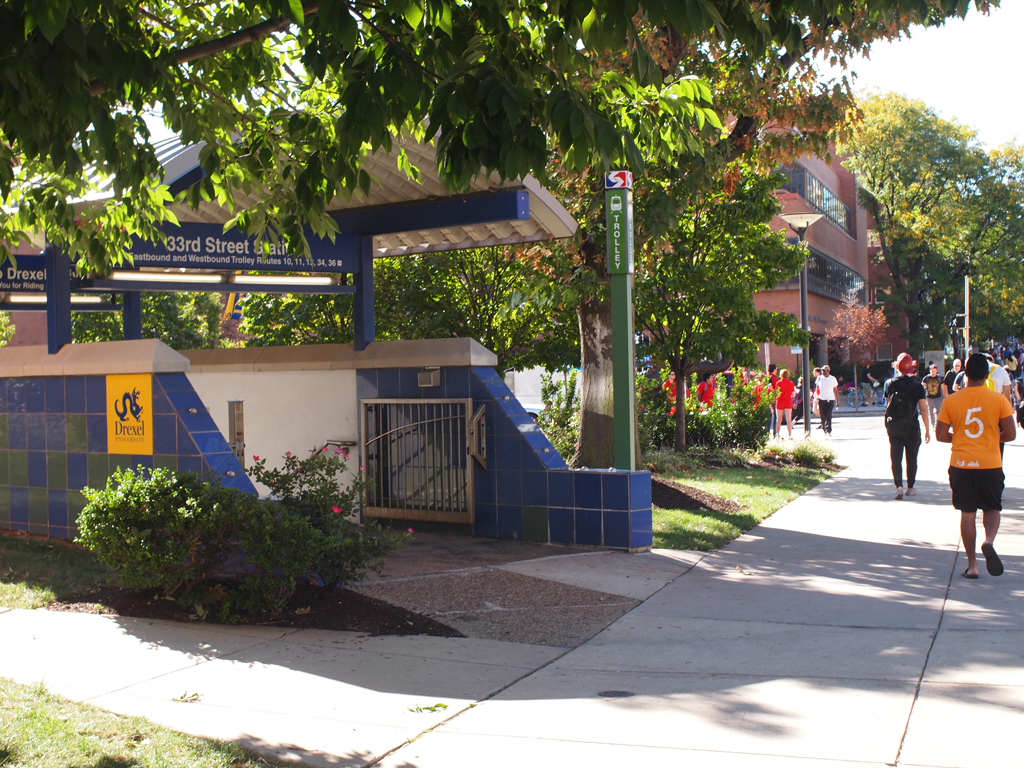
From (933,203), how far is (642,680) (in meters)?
50.7

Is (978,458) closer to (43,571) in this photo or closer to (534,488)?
(534,488)

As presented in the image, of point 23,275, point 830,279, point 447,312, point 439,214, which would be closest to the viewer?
point 439,214

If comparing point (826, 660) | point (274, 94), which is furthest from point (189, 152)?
point (826, 660)

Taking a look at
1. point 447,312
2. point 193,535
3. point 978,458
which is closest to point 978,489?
point 978,458

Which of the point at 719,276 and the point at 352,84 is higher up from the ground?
the point at 719,276

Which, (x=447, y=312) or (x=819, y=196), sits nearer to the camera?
(x=447, y=312)

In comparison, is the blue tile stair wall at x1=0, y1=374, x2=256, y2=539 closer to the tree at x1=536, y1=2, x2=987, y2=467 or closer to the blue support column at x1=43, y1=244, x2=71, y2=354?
the blue support column at x1=43, y1=244, x2=71, y2=354

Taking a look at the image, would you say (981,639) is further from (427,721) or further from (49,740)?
(49,740)

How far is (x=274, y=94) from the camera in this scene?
7.61 meters

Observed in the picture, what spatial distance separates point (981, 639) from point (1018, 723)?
1.50 m

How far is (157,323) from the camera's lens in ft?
73.1

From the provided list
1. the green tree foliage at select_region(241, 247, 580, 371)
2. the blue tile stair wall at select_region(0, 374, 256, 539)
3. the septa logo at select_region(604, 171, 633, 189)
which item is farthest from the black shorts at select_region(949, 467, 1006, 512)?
the green tree foliage at select_region(241, 247, 580, 371)

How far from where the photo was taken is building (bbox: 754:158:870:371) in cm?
4541

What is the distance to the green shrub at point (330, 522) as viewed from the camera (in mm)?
6551
